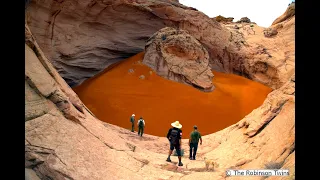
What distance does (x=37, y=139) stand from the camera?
155 inches

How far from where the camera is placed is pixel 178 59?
41.6 feet

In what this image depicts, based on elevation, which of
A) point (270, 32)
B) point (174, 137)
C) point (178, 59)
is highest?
point (270, 32)

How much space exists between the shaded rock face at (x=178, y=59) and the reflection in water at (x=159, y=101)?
14.2 inches

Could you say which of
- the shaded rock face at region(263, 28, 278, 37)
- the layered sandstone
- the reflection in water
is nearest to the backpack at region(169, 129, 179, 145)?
the reflection in water

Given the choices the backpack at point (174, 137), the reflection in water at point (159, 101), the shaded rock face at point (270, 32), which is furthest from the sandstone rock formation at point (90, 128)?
the shaded rock face at point (270, 32)

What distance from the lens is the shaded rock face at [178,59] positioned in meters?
12.6

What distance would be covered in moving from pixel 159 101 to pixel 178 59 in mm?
2230

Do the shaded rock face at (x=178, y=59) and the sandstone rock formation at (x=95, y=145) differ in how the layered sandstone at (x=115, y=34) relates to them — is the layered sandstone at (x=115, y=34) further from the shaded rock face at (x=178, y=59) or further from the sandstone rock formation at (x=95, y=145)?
the sandstone rock formation at (x=95, y=145)

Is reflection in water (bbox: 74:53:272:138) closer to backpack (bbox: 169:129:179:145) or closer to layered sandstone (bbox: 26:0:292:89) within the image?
layered sandstone (bbox: 26:0:292:89)

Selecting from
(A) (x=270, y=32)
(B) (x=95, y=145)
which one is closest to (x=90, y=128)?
(B) (x=95, y=145)

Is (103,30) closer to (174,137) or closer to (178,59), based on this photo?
(178,59)

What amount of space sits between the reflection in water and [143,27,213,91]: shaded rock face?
1.18 ft
